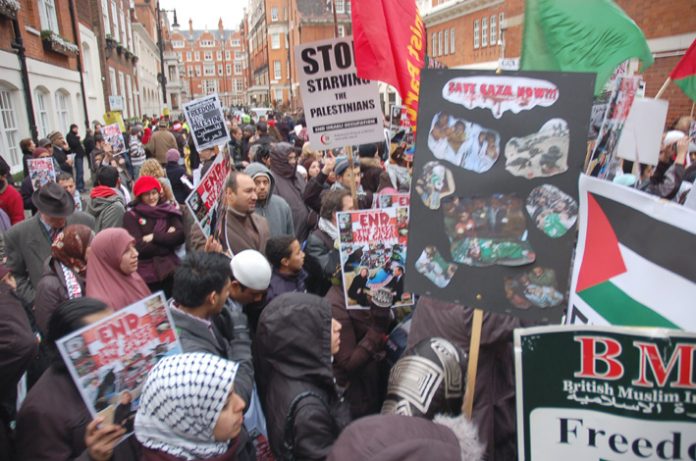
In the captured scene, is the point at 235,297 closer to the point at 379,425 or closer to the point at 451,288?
the point at 451,288

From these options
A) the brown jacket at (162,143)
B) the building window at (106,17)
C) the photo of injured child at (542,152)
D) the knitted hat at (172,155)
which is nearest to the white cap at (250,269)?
the photo of injured child at (542,152)

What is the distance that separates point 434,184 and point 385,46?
2.07 m

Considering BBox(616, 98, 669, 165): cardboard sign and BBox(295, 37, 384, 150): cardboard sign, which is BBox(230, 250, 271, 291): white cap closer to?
BBox(295, 37, 384, 150): cardboard sign

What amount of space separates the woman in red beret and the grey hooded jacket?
0.80 meters

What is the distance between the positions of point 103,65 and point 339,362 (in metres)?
28.2

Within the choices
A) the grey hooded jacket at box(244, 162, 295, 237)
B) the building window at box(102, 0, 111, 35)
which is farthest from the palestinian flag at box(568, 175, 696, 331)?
the building window at box(102, 0, 111, 35)

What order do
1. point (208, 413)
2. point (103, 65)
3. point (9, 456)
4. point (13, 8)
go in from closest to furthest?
point (208, 413), point (9, 456), point (13, 8), point (103, 65)

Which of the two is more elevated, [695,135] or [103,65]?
[103,65]

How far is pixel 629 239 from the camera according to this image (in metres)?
1.74

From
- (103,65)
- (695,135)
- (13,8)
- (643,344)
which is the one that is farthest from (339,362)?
(103,65)

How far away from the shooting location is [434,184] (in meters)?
2.06

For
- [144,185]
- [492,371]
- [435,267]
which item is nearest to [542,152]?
[435,267]

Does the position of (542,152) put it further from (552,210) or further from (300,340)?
(300,340)

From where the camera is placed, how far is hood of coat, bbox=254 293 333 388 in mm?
2246
